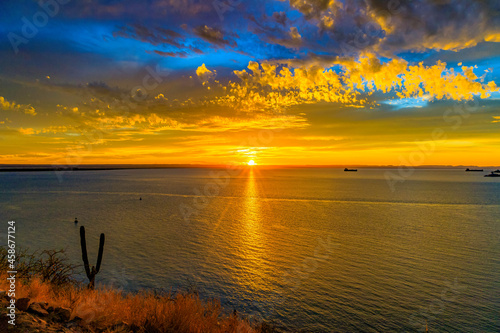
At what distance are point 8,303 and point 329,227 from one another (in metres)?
42.8

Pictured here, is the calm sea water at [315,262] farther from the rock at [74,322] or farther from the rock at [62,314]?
the rock at [62,314]

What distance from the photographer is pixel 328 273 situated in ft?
85.3

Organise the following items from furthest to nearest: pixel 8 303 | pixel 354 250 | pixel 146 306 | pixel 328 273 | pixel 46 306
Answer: pixel 354 250
pixel 328 273
pixel 146 306
pixel 46 306
pixel 8 303

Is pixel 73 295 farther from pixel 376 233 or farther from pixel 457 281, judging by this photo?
pixel 376 233

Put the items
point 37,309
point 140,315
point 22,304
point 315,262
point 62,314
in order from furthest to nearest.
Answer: point 315,262 < point 140,315 < point 62,314 < point 37,309 < point 22,304

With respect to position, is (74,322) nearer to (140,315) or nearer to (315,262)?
(140,315)

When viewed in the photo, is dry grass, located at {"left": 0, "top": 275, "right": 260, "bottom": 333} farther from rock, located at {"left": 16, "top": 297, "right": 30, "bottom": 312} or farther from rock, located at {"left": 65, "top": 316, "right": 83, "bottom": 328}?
rock, located at {"left": 16, "top": 297, "right": 30, "bottom": 312}

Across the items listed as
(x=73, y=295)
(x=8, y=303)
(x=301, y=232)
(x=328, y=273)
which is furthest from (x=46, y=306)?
(x=301, y=232)

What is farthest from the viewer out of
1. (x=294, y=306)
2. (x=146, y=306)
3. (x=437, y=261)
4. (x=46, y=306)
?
(x=437, y=261)

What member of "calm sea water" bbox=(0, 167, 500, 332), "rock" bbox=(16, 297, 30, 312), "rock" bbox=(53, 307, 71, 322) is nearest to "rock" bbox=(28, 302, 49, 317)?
"rock" bbox=(16, 297, 30, 312)

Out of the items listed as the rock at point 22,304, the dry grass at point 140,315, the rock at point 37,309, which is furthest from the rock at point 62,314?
the rock at point 22,304

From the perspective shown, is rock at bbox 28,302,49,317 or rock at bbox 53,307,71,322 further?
rock at bbox 53,307,71,322

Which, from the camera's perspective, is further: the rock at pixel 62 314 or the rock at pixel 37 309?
the rock at pixel 62 314

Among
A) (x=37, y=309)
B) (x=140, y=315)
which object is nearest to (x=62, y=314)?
(x=37, y=309)
